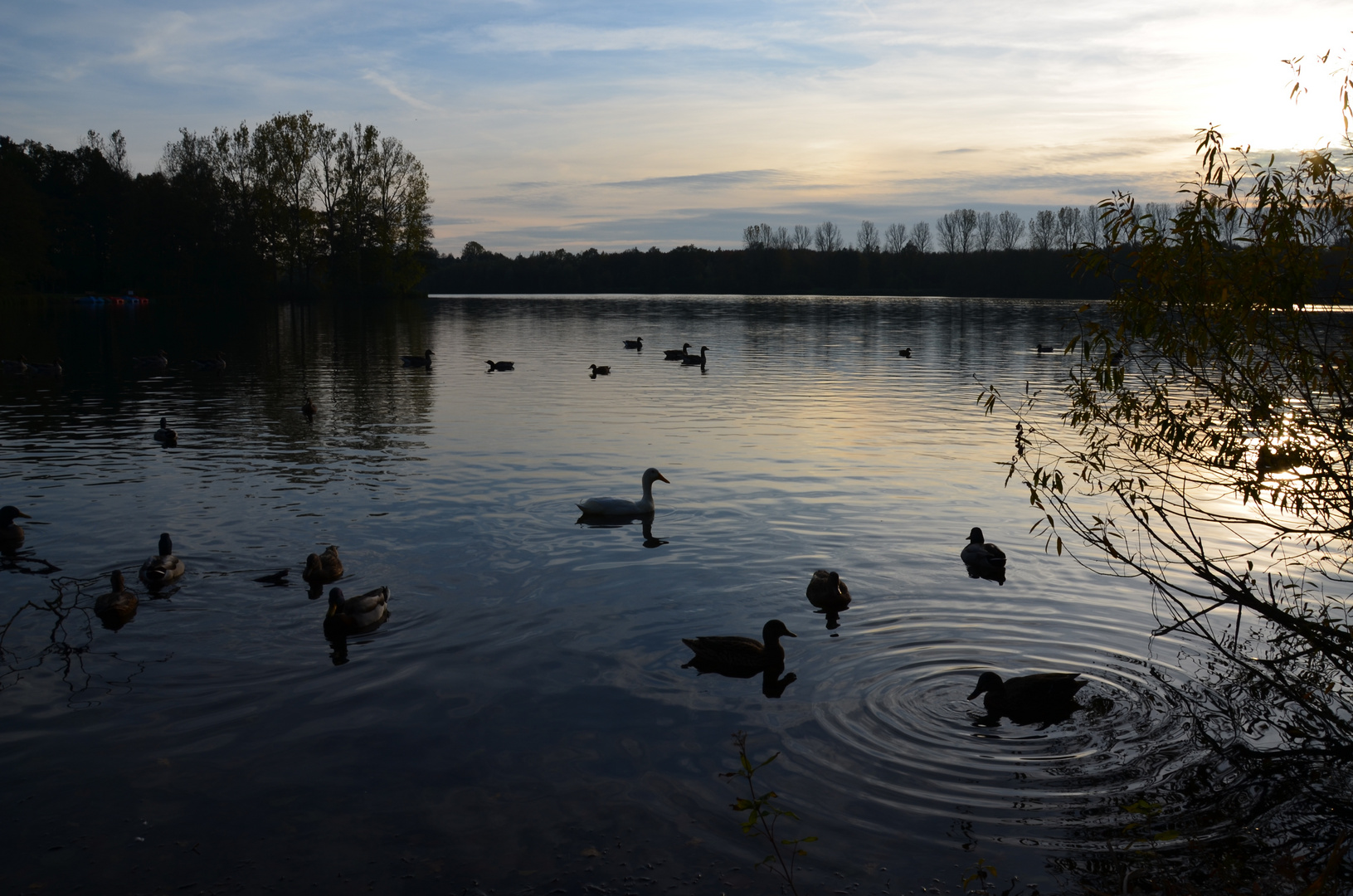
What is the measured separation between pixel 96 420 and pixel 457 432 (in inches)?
403

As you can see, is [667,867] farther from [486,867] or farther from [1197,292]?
[1197,292]

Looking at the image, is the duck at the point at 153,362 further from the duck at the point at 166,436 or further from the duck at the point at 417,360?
the duck at the point at 166,436

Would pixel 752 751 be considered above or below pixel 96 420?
below

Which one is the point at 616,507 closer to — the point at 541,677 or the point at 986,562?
the point at 986,562

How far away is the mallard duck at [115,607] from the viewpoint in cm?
1053

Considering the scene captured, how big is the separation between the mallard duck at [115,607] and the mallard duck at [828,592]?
798cm

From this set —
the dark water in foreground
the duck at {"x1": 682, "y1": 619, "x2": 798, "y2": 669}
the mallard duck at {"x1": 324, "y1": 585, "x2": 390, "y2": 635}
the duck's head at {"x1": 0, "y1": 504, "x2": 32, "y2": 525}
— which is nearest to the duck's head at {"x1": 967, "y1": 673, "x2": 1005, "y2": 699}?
the dark water in foreground

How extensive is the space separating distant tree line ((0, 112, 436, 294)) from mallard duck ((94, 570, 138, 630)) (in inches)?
4117

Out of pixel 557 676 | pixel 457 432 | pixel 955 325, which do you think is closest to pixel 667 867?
pixel 557 676

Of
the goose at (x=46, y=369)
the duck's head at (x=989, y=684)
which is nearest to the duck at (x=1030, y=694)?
the duck's head at (x=989, y=684)

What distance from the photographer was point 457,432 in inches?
950

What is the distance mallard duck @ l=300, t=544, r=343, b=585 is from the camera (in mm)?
11805

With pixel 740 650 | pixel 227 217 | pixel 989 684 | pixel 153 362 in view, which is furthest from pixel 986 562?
pixel 227 217

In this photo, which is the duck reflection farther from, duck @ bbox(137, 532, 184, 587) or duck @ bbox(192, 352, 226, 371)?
duck @ bbox(192, 352, 226, 371)
